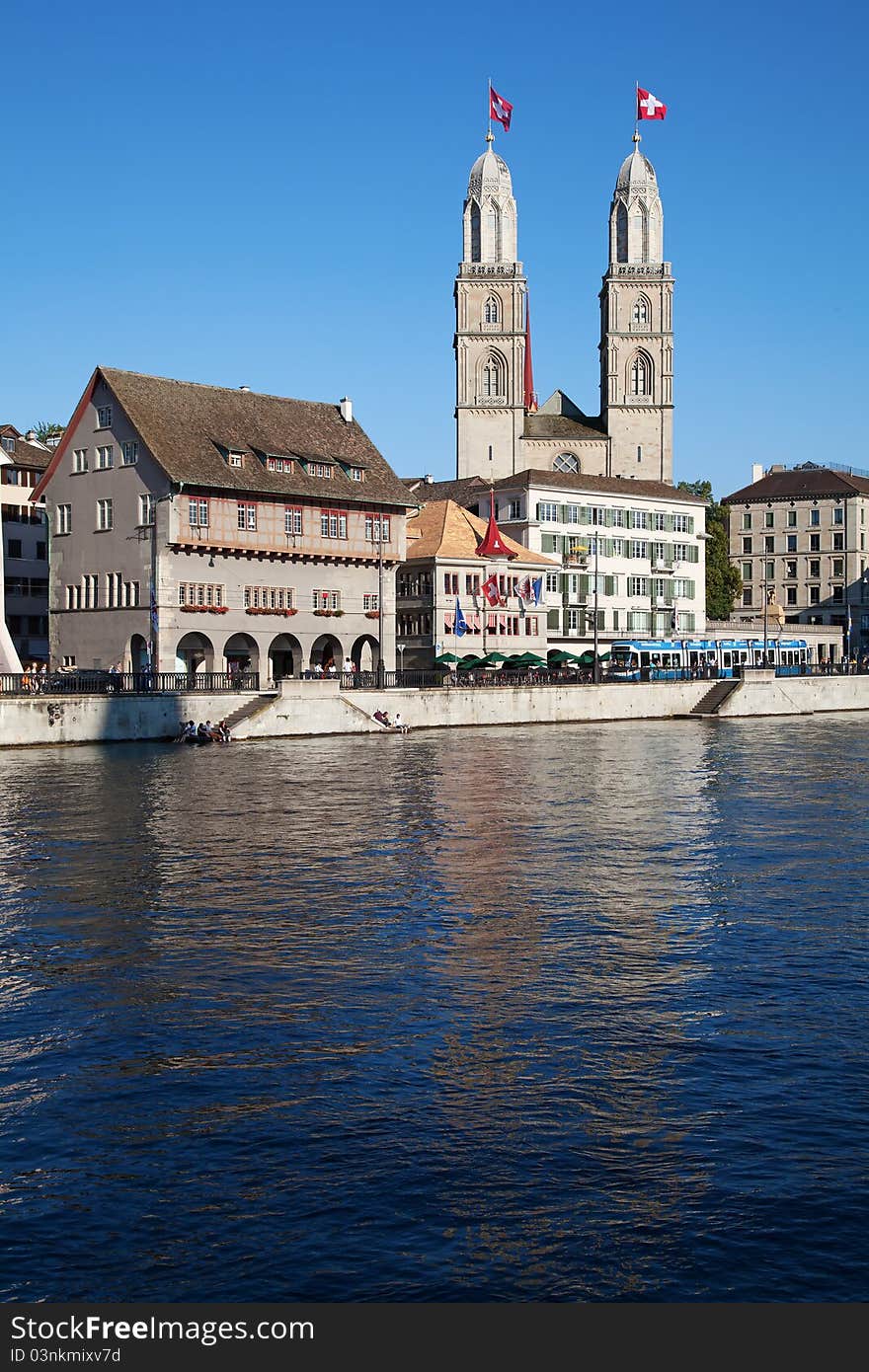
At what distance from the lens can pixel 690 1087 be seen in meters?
14.0

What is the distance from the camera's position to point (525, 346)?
124625 mm

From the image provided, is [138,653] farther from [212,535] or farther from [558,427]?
[558,427]

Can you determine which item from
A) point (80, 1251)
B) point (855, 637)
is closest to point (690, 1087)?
point (80, 1251)

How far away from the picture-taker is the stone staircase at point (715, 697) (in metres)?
85.0

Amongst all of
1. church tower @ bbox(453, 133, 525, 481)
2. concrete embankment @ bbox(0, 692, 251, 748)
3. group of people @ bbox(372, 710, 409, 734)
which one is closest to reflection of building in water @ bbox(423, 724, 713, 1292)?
concrete embankment @ bbox(0, 692, 251, 748)

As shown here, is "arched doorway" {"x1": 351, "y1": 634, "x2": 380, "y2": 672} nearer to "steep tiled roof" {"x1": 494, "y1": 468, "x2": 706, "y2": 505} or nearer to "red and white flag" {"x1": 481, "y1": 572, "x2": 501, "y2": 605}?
"red and white flag" {"x1": 481, "y1": 572, "x2": 501, "y2": 605}

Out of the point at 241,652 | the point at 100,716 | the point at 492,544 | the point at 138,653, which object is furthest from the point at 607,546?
the point at 100,716

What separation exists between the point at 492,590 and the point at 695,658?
1869 cm

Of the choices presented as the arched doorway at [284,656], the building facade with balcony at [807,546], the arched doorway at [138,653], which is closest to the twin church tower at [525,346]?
the building facade with balcony at [807,546]

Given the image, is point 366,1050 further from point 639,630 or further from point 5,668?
point 639,630

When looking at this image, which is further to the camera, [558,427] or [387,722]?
[558,427]

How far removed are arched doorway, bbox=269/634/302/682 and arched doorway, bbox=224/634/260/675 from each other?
3.14 feet

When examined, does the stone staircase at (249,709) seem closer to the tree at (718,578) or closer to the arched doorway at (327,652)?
the arched doorway at (327,652)

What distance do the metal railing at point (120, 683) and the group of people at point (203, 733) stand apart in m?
1.71
